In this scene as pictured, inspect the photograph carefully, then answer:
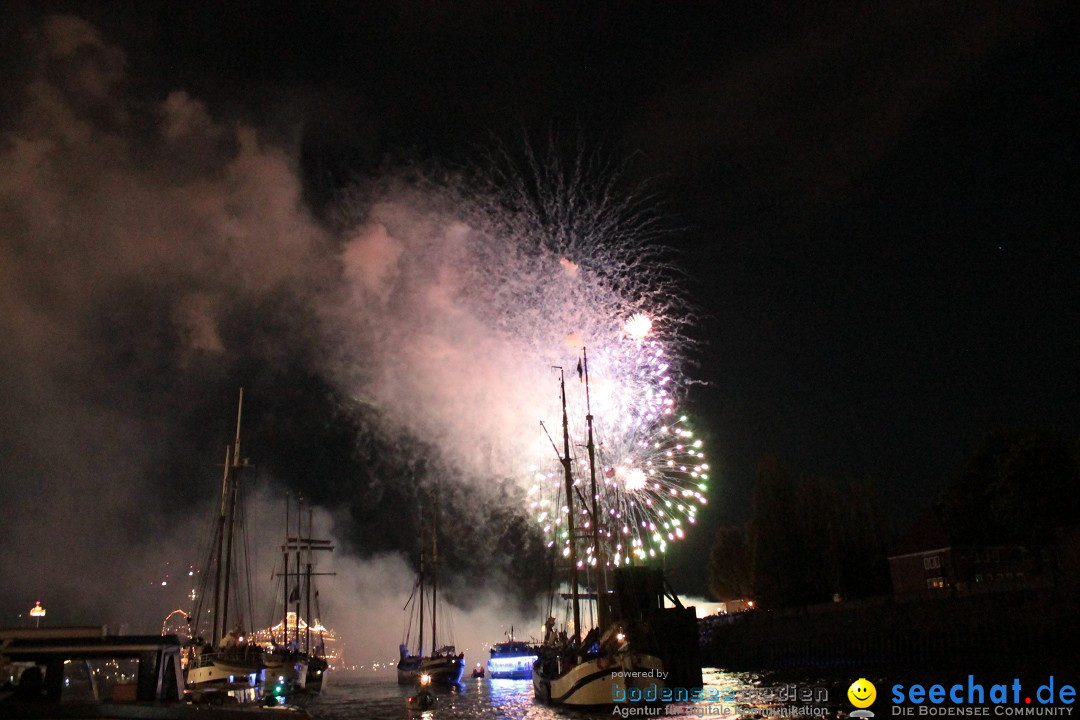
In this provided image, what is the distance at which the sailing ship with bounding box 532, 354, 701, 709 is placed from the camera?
4044cm

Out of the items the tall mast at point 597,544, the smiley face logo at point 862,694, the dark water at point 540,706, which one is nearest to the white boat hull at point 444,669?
the dark water at point 540,706

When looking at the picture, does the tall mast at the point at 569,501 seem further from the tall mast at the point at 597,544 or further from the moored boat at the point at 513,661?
the moored boat at the point at 513,661

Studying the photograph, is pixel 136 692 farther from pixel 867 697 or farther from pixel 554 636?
pixel 554 636

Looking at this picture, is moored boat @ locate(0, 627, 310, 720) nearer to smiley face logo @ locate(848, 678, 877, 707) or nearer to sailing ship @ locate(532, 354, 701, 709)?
Answer: smiley face logo @ locate(848, 678, 877, 707)

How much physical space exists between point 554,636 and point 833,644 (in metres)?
22.1

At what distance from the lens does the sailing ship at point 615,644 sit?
40438mm

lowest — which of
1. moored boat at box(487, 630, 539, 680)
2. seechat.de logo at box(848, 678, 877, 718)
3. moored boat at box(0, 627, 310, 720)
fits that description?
moored boat at box(487, 630, 539, 680)

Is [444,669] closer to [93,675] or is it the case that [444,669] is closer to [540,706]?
[540,706]

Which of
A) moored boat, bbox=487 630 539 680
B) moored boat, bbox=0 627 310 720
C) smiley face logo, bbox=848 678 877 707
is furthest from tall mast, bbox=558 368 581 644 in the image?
moored boat, bbox=487 630 539 680

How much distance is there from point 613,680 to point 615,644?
1.72 meters

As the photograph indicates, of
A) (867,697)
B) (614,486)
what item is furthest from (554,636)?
(867,697)

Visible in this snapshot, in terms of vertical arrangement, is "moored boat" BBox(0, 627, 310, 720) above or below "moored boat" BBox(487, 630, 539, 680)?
above

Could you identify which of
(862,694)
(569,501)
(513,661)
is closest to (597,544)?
(569,501)

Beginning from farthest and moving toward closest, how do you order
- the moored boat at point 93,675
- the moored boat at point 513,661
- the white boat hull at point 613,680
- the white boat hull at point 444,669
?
the moored boat at point 513,661
the white boat hull at point 444,669
the white boat hull at point 613,680
the moored boat at point 93,675
